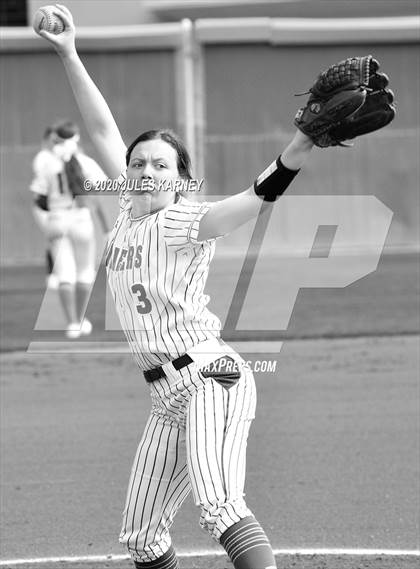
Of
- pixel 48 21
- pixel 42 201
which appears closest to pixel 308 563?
pixel 48 21

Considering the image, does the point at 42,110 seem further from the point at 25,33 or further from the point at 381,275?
the point at 381,275

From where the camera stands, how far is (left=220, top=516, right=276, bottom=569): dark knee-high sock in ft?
12.7

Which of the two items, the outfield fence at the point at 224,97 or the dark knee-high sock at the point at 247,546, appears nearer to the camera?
the dark knee-high sock at the point at 247,546

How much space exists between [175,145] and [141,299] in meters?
0.62

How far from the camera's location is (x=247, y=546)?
389cm

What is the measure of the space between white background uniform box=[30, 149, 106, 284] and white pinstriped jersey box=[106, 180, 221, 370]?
772 centimetres

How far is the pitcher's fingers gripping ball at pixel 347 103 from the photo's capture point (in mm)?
3637

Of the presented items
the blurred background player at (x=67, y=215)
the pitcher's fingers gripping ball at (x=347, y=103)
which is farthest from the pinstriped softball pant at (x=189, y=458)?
the blurred background player at (x=67, y=215)

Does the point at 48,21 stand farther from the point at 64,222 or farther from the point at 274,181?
the point at 64,222

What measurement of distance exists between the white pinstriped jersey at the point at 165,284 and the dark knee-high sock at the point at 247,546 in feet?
2.23

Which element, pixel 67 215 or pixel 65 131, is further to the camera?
pixel 67 215

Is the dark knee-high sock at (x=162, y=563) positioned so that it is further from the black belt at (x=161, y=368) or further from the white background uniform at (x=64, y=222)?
the white background uniform at (x=64, y=222)

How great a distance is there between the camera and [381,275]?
17.2 meters

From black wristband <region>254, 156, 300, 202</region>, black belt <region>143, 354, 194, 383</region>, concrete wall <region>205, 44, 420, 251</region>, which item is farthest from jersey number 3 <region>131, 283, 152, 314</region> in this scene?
concrete wall <region>205, 44, 420, 251</region>
